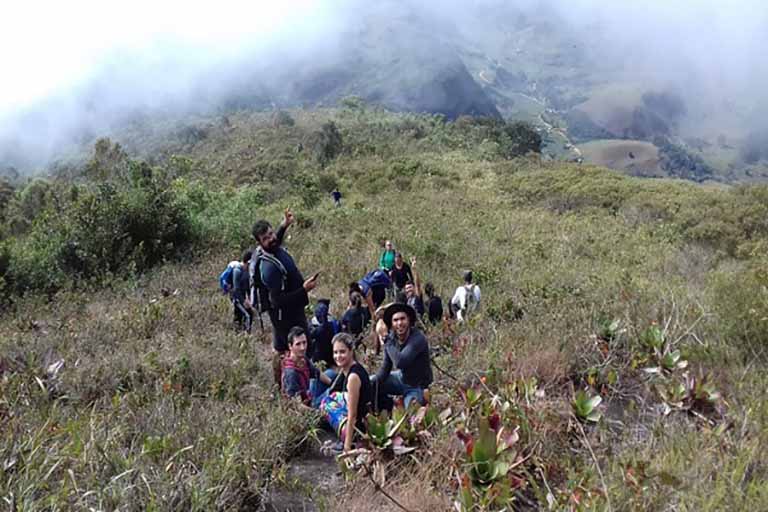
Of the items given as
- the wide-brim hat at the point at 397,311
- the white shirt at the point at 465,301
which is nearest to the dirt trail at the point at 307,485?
the wide-brim hat at the point at 397,311

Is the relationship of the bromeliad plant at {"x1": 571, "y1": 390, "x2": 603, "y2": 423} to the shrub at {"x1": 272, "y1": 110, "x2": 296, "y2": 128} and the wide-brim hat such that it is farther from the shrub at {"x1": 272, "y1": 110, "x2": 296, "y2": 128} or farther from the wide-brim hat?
the shrub at {"x1": 272, "y1": 110, "x2": 296, "y2": 128}

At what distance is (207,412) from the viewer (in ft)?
11.4

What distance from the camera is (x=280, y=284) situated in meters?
4.73

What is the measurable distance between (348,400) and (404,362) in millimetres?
624

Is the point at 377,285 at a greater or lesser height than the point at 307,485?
lesser

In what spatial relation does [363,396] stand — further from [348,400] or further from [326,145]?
[326,145]

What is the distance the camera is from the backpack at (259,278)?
4676 millimetres

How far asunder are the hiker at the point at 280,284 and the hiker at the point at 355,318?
1.21 meters

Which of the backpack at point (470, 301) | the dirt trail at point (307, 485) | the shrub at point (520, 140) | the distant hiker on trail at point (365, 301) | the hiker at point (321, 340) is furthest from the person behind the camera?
the shrub at point (520, 140)

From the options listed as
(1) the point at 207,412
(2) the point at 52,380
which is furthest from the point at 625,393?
(2) the point at 52,380

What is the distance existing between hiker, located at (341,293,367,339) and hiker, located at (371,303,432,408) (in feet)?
6.38

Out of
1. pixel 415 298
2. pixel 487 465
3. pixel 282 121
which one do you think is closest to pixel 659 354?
pixel 487 465

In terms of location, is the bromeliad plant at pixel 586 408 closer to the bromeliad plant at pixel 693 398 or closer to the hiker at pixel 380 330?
the bromeliad plant at pixel 693 398

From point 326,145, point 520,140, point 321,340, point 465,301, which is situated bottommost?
point 520,140
